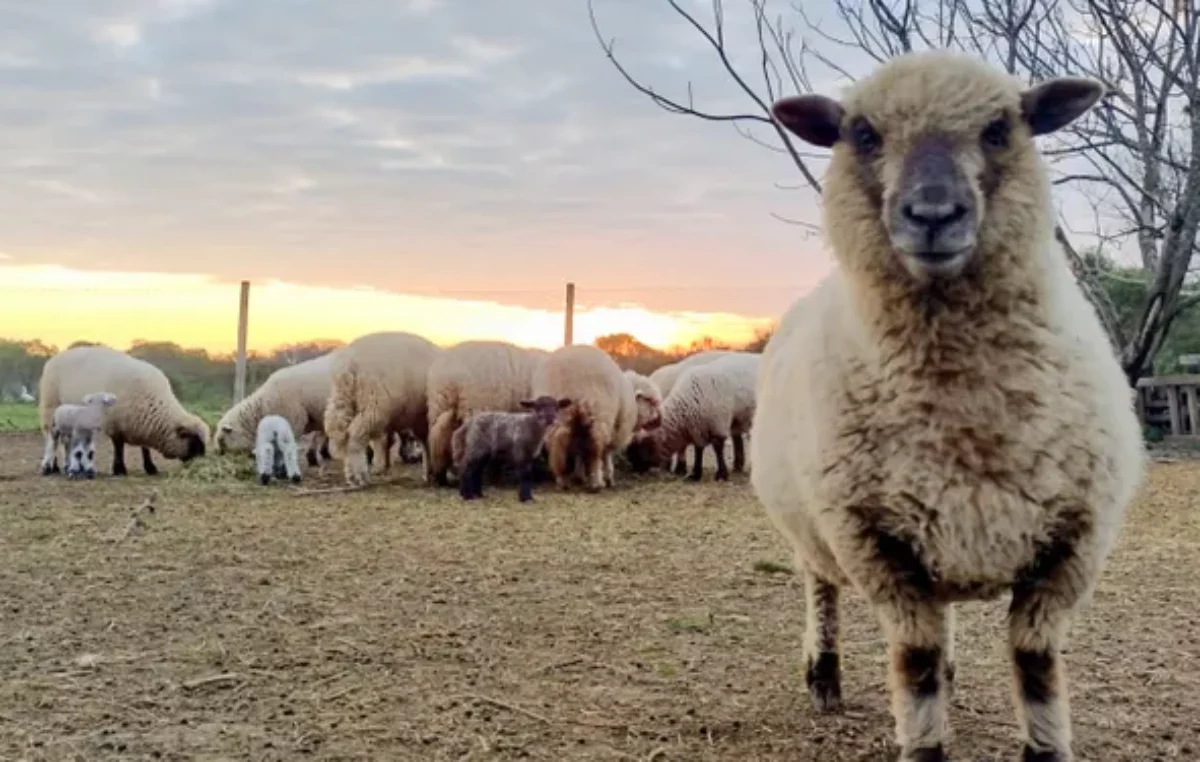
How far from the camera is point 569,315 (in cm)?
1786

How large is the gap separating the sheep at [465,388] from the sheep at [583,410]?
Result: 31 centimetres

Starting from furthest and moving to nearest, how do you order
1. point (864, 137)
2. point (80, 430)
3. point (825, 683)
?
1. point (80, 430)
2. point (825, 683)
3. point (864, 137)

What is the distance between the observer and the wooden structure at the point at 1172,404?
16016mm

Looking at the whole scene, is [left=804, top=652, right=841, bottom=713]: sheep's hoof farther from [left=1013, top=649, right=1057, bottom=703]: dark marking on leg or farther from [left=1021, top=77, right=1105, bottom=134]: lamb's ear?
[left=1021, top=77, right=1105, bottom=134]: lamb's ear

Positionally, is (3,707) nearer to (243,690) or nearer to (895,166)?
(243,690)

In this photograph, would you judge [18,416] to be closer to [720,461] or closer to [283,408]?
[283,408]

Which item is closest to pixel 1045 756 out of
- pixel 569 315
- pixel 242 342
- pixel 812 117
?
pixel 812 117

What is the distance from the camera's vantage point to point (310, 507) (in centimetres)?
949

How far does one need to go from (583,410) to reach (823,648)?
286 inches

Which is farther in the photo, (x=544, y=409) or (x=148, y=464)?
(x=148, y=464)

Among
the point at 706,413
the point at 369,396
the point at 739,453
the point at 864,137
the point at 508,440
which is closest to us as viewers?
the point at 864,137

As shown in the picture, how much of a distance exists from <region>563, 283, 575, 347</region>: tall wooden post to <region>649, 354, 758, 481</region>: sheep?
5.52 m

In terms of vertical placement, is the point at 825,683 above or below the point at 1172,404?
below

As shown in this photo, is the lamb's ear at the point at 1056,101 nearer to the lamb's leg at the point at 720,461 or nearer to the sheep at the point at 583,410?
the sheep at the point at 583,410
